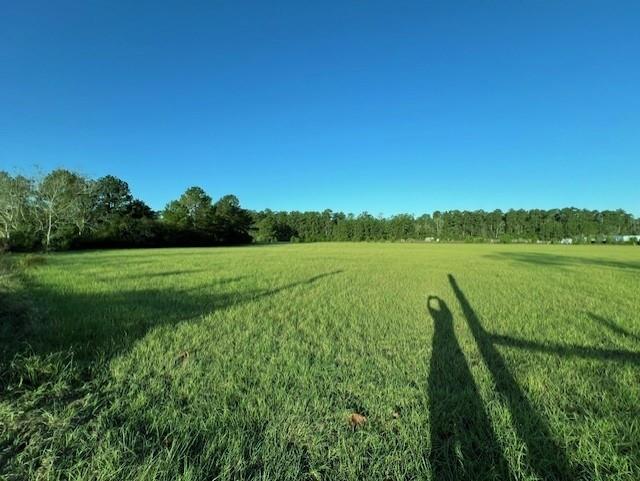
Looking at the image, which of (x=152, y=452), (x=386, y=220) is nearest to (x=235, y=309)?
(x=152, y=452)

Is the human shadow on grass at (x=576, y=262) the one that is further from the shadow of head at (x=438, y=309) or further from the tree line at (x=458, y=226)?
the tree line at (x=458, y=226)

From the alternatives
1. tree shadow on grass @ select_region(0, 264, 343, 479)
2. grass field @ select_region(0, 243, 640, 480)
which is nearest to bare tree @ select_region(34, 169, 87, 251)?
tree shadow on grass @ select_region(0, 264, 343, 479)

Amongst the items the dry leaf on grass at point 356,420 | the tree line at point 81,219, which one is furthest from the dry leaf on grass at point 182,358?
the tree line at point 81,219

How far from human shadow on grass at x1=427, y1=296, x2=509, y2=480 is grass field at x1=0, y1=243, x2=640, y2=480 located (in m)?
0.01

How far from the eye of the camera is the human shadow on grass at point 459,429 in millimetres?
2258

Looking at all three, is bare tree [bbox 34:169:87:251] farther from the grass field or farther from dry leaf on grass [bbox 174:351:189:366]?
dry leaf on grass [bbox 174:351:189:366]

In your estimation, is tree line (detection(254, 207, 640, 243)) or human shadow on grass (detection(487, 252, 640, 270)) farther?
tree line (detection(254, 207, 640, 243))

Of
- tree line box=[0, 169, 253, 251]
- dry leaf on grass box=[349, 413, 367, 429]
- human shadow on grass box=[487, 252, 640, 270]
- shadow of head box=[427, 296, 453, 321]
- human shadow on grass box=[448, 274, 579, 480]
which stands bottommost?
human shadow on grass box=[487, 252, 640, 270]

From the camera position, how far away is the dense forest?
39844 mm

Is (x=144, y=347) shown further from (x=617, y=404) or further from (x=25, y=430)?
(x=617, y=404)

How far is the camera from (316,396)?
3.18 meters

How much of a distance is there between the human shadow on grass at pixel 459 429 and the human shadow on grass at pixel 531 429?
21cm

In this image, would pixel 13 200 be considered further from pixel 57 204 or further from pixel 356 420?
pixel 356 420

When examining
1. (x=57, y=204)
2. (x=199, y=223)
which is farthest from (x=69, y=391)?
(x=199, y=223)
